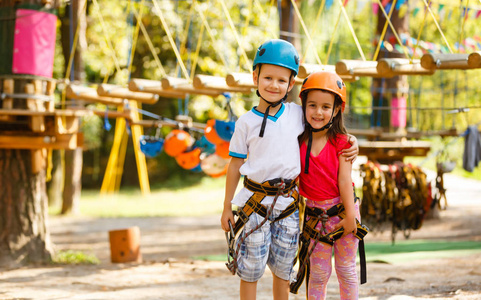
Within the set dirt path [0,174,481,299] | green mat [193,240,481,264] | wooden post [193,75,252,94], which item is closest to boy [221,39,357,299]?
dirt path [0,174,481,299]

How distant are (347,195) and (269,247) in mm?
435

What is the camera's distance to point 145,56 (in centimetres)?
1619

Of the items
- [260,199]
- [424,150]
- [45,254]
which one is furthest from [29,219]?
[424,150]

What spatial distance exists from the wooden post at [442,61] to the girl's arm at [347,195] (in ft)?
4.47

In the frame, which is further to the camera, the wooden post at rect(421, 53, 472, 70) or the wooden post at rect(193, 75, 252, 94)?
the wooden post at rect(193, 75, 252, 94)

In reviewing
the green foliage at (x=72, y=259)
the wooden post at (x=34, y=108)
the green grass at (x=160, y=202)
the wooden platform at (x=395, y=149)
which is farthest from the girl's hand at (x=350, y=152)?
the green grass at (x=160, y=202)

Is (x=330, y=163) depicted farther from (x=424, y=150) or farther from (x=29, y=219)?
(x=424, y=150)

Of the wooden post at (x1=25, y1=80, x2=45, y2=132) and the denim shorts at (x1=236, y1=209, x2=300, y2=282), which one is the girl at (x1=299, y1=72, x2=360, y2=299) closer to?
the denim shorts at (x1=236, y1=209, x2=300, y2=282)

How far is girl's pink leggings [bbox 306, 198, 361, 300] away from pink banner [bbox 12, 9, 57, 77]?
3571 mm

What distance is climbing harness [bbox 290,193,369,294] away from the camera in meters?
2.80

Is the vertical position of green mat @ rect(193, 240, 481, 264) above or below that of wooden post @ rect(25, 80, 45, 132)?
below

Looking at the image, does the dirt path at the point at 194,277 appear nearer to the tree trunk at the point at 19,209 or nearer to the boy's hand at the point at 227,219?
the tree trunk at the point at 19,209

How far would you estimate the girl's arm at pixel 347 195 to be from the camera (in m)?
2.75

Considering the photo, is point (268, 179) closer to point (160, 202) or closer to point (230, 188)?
point (230, 188)
